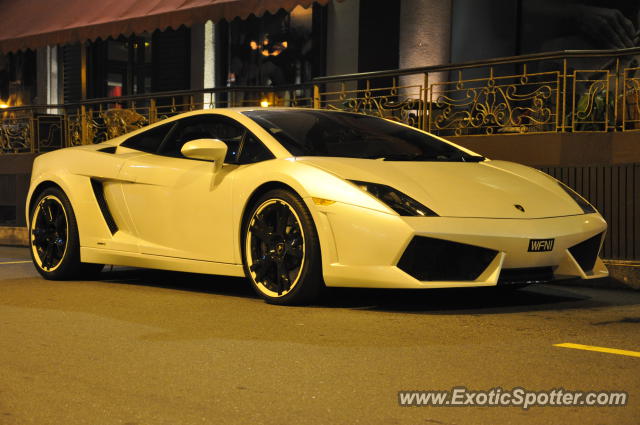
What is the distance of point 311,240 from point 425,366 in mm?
1799

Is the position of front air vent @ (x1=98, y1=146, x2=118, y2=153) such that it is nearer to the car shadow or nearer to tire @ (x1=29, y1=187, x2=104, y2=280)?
tire @ (x1=29, y1=187, x2=104, y2=280)

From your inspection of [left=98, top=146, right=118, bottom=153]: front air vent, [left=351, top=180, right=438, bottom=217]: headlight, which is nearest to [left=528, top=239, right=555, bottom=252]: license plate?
[left=351, top=180, right=438, bottom=217]: headlight

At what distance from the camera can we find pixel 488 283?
6191 mm

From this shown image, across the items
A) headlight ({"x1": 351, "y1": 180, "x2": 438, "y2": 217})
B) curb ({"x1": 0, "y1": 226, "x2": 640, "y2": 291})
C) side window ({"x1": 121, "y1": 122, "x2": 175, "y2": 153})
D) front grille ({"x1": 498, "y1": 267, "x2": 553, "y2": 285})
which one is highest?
side window ({"x1": 121, "y1": 122, "x2": 175, "y2": 153})

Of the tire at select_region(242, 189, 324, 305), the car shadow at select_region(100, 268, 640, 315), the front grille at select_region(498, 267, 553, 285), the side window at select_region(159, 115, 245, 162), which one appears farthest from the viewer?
the side window at select_region(159, 115, 245, 162)

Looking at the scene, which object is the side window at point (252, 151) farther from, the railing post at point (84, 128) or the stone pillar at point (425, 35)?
the stone pillar at point (425, 35)

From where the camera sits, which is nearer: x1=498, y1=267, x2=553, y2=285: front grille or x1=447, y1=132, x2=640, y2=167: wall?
x1=498, y1=267, x2=553, y2=285: front grille

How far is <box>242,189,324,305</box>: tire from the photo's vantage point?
643 cm

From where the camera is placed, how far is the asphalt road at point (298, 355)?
3934 millimetres

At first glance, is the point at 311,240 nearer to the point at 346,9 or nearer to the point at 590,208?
the point at 590,208

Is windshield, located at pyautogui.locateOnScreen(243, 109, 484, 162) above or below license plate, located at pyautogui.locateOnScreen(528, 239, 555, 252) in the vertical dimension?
above

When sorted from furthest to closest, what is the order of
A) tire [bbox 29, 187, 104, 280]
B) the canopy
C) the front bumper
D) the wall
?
the canopy
the wall
tire [bbox 29, 187, 104, 280]
the front bumper

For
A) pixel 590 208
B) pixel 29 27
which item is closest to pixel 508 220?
pixel 590 208

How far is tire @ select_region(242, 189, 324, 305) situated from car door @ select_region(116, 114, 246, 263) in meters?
0.26
